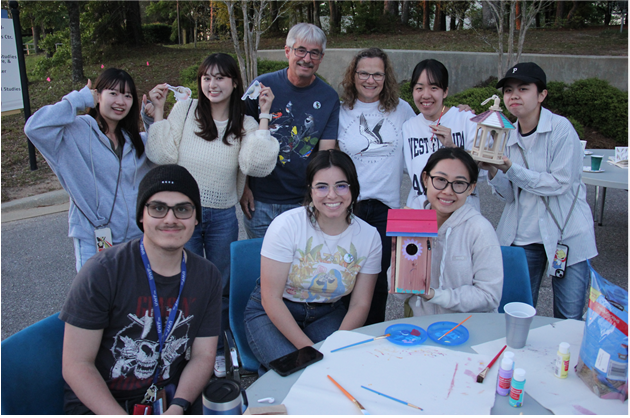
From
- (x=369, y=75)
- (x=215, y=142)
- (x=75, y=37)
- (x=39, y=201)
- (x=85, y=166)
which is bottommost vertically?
(x=39, y=201)

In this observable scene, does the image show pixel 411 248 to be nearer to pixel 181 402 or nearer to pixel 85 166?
pixel 181 402

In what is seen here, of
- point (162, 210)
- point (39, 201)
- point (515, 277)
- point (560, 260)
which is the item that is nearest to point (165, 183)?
point (162, 210)

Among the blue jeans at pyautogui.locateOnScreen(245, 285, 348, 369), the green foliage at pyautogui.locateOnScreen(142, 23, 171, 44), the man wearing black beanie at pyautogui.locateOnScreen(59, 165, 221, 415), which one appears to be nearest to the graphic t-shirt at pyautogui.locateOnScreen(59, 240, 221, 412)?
the man wearing black beanie at pyautogui.locateOnScreen(59, 165, 221, 415)

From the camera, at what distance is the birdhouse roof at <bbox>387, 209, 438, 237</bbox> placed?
1.97 meters

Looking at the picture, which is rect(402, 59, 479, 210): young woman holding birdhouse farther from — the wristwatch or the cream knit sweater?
the wristwatch

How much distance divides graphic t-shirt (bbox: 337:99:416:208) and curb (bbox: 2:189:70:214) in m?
5.29

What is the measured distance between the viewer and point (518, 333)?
1.75m

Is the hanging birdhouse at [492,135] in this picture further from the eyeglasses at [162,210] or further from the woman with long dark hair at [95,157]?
the woman with long dark hair at [95,157]

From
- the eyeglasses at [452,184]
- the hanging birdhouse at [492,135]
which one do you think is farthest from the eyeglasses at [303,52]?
the eyeglasses at [452,184]

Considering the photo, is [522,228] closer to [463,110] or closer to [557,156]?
[557,156]

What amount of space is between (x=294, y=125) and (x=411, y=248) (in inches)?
57.4

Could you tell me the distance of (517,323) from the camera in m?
1.73

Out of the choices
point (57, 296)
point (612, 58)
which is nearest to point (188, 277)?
point (57, 296)

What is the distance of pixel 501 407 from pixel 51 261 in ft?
15.7
